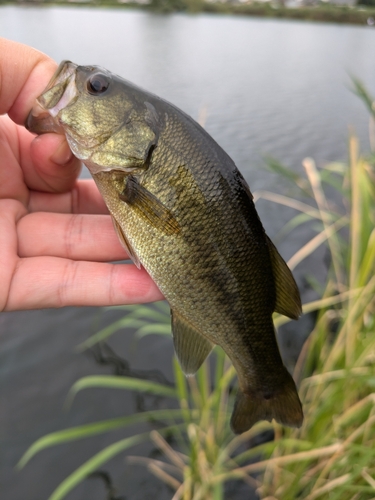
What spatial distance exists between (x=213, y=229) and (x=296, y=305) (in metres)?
0.51

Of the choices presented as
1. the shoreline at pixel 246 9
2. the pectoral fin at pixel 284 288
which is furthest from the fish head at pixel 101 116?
the shoreline at pixel 246 9

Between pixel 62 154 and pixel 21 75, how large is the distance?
0.38 meters

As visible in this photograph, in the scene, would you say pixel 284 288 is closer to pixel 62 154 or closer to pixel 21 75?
pixel 62 154

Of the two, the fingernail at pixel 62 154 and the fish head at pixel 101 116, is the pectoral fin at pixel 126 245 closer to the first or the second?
the fish head at pixel 101 116

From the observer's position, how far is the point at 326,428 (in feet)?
7.82

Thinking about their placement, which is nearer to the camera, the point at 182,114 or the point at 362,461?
the point at 182,114

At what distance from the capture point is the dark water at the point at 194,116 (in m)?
3.42

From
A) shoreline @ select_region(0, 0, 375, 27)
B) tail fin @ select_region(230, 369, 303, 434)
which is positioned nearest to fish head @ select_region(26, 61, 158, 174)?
tail fin @ select_region(230, 369, 303, 434)

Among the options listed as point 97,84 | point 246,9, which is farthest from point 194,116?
point 246,9

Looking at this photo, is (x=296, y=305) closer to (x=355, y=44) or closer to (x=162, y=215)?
(x=162, y=215)

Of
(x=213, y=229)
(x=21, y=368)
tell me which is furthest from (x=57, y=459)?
(x=213, y=229)

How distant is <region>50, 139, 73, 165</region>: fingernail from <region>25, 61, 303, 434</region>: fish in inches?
4.5

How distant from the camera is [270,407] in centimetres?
173

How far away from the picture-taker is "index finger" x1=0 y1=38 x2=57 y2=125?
5.50 feet
